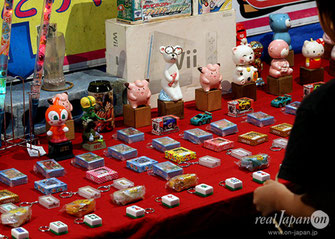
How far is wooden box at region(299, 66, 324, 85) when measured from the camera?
454 centimetres

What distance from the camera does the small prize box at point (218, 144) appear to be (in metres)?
3.38

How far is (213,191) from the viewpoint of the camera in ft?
9.32

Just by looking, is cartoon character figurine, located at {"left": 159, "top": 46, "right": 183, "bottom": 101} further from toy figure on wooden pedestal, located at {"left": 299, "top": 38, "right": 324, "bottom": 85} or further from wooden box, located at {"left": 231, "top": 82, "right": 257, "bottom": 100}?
toy figure on wooden pedestal, located at {"left": 299, "top": 38, "right": 324, "bottom": 85}

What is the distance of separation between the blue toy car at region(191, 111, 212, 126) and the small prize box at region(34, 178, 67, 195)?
1142 millimetres

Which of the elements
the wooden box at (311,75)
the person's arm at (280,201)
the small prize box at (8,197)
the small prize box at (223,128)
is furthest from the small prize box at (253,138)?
the person's arm at (280,201)

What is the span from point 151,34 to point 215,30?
1.73ft

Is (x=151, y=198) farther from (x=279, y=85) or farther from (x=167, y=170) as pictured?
(x=279, y=85)

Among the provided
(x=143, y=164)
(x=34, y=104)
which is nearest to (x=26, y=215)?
(x=143, y=164)

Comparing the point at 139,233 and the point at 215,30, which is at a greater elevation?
the point at 215,30

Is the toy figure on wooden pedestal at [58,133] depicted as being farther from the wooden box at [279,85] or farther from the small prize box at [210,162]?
the wooden box at [279,85]

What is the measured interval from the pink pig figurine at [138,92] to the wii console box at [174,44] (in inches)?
9.9

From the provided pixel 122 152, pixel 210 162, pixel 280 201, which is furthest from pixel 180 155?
pixel 280 201

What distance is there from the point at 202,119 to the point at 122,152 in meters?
0.72

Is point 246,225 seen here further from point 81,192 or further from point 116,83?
point 116,83
